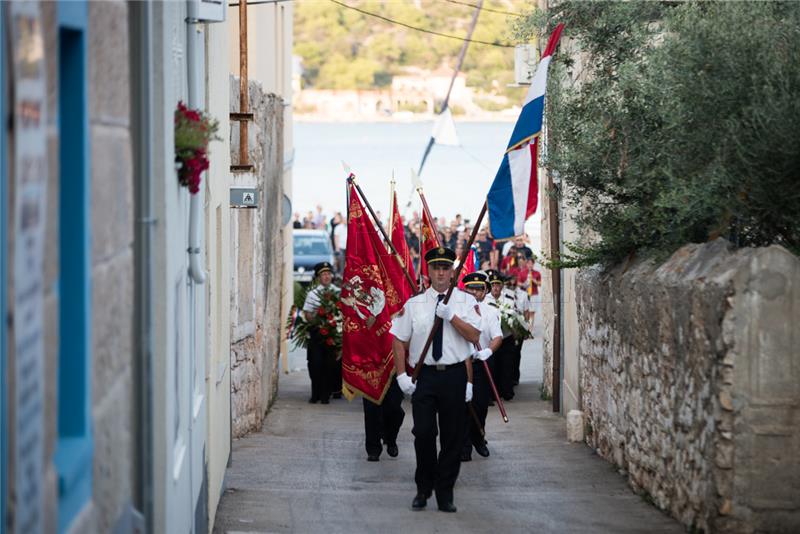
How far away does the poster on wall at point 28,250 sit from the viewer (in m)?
3.20

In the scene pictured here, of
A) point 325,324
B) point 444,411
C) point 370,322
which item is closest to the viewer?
point 444,411

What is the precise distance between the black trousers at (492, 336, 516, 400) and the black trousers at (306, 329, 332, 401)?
2.33 m

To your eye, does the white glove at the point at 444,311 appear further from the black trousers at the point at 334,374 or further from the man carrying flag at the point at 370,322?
the black trousers at the point at 334,374

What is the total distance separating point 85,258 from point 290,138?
24.1 m

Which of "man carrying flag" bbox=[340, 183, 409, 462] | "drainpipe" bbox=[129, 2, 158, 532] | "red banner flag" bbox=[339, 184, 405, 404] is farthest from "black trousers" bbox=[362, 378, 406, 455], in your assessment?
"drainpipe" bbox=[129, 2, 158, 532]

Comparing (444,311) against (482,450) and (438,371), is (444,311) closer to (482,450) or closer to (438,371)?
(438,371)

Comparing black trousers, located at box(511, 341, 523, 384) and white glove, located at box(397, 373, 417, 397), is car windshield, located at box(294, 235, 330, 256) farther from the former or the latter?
white glove, located at box(397, 373, 417, 397)

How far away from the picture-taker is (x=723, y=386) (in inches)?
325

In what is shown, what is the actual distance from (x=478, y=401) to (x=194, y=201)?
20.6 ft

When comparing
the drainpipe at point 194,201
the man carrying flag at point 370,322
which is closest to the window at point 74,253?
the drainpipe at point 194,201

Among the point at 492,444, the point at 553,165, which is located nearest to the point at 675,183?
the point at 553,165

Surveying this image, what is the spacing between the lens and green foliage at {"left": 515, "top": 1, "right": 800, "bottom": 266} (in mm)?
9031

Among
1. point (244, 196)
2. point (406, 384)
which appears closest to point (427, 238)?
point (244, 196)

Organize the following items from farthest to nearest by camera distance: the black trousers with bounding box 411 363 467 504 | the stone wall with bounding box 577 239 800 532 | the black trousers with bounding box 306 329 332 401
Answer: the black trousers with bounding box 306 329 332 401, the black trousers with bounding box 411 363 467 504, the stone wall with bounding box 577 239 800 532
